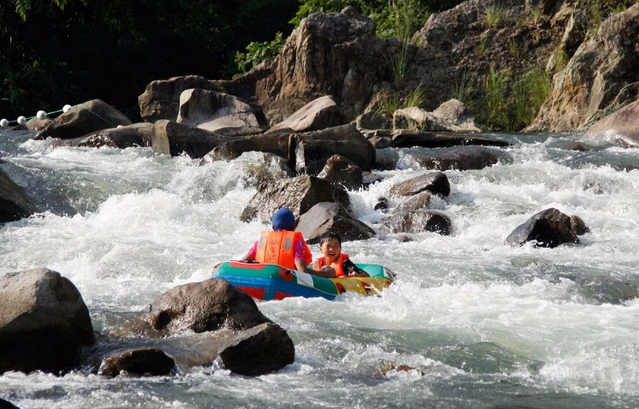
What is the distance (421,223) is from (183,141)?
455 cm

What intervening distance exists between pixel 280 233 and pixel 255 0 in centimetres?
1784

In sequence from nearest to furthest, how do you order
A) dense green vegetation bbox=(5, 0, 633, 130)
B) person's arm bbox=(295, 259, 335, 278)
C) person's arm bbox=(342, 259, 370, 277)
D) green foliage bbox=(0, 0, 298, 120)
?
person's arm bbox=(295, 259, 335, 278)
person's arm bbox=(342, 259, 370, 277)
dense green vegetation bbox=(5, 0, 633, 130)
green foliage bbox=(0, 0, 298, 120)

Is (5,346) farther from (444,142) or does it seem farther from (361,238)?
(444,142)

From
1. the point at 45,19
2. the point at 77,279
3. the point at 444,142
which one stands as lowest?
the point at 77,279

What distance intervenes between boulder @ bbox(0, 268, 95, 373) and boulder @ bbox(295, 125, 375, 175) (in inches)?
278

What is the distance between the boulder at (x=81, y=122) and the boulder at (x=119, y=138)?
556 mm

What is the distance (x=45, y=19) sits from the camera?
70.4 ft

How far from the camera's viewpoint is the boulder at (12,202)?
33.8 feet

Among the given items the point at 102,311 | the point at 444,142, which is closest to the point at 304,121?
the point at 444,142

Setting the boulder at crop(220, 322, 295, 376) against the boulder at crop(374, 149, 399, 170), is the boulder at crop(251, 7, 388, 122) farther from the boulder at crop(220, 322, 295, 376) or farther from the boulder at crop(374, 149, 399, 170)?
the boulder at crop(220, 322, 295, 376)

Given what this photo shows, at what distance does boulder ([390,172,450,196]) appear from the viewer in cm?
1122

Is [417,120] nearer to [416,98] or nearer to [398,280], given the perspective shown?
[416,98]

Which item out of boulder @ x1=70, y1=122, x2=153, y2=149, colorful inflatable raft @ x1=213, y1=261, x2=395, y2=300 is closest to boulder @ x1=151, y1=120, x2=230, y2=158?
boulder @ x1=70, y1=122, x2=153, y2=149

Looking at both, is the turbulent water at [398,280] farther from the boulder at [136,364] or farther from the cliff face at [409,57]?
the cliff face at [409,57]
